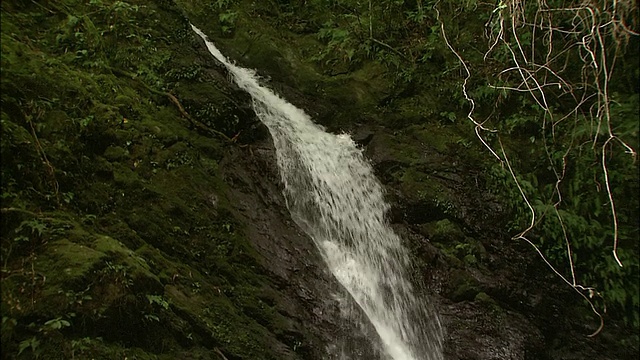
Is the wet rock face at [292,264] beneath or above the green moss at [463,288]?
beneath

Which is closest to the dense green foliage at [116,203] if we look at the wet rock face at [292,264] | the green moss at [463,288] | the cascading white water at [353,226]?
the wet rock face at [292,264]

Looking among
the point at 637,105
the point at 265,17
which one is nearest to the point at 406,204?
the point at 637,105

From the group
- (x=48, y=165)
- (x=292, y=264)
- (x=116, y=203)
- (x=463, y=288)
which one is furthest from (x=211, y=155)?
(x=463, y=288)

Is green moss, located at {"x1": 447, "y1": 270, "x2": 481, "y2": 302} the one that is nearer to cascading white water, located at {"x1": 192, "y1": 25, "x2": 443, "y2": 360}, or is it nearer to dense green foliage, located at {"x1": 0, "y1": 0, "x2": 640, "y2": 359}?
dense green foliage, located at {"x1": 0, "y1": 0, "x2": 640, "y2": 359}

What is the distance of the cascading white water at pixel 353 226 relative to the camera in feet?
16.6

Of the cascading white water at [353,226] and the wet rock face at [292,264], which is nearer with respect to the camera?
the wet rock face at [292,264]

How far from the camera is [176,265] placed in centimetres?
378

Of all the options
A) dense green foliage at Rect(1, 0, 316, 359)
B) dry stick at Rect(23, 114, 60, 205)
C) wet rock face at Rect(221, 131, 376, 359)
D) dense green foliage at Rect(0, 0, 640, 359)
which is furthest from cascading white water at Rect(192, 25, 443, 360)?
dry stick at Rect(23, 114, 60, 205)

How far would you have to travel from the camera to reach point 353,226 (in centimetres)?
570

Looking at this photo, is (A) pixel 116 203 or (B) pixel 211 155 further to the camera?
(B) pixel 211 155

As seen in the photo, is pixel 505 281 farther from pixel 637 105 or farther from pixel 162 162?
pixel 162 162

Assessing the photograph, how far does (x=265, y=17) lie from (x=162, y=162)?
511 centimetres

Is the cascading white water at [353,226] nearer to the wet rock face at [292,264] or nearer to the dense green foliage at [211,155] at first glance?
the wet rock face at [292,264]

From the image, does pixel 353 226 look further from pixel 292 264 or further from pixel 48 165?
pixel 48 165
